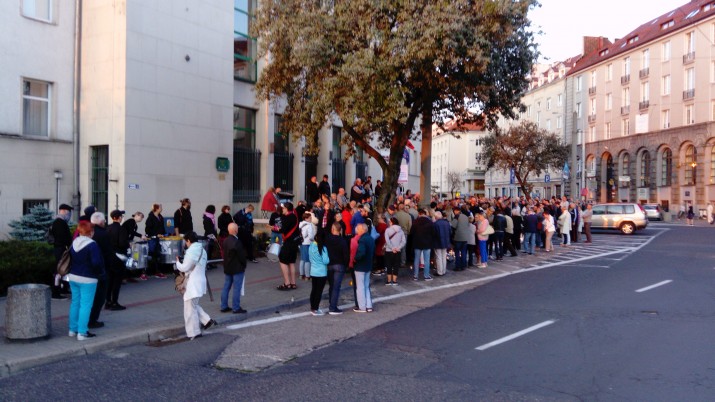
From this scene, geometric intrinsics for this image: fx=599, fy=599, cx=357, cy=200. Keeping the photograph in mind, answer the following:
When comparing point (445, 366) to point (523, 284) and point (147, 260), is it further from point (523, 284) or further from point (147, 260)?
point (147, 260)

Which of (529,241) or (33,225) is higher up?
(33,225)

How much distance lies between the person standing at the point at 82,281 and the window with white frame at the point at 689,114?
55932 millimetres

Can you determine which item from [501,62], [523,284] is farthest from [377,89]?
[523,284]

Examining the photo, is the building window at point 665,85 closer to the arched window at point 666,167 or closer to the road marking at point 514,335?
the arched window at point 666,167

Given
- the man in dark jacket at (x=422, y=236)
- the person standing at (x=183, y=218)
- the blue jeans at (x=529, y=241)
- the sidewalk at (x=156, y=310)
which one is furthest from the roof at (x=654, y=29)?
the person standing at (x=183, y=218)

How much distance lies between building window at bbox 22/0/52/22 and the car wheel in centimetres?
2762

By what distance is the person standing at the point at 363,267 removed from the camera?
433 inches

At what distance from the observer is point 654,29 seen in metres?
59.2

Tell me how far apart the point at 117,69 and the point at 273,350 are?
40.1 ft

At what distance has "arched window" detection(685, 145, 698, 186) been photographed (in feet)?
174

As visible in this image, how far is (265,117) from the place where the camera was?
22609 mm

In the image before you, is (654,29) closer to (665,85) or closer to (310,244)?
(665,85)

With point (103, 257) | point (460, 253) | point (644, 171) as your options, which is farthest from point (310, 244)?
point (644, 171)

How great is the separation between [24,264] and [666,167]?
57752 mm
